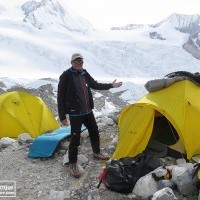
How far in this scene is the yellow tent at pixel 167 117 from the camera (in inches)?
291

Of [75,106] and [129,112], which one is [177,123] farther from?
[75,106]

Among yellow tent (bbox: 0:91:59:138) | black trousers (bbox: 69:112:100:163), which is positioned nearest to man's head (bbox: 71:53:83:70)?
black trousers (bbox: 69:112:100:163)

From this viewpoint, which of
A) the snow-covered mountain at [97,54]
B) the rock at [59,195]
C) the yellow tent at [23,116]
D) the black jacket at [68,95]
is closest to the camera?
the rock at [59,195]

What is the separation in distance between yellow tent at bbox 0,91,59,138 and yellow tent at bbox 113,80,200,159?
4847mm

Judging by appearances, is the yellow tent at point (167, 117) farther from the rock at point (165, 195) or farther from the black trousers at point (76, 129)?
the rock at point (165, 195)

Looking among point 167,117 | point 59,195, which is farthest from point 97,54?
point 59,195

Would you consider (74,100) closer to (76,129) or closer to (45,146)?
(76,129)

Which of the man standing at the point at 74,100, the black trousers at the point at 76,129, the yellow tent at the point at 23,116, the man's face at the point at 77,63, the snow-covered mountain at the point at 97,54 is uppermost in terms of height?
the man's face at the point at 77,63

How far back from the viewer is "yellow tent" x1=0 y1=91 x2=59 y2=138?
481 inches

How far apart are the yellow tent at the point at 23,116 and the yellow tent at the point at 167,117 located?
15.9ft

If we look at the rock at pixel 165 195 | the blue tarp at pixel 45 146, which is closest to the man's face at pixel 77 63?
the blue tarp at pixel 45 146

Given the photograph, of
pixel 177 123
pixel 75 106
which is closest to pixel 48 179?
pixel 75 106

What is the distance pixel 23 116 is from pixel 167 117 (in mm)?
6157

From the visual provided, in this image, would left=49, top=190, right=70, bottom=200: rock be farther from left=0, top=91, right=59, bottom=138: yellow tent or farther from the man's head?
left=0, top=91, right=59, bottom=138: yellow tent
